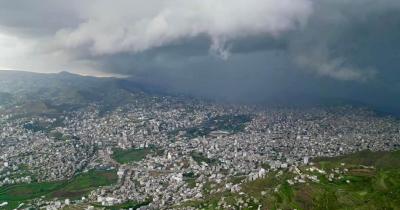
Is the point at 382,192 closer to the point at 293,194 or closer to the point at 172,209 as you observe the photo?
the point at 293,194

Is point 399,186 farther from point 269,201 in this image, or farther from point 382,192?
point 269,201

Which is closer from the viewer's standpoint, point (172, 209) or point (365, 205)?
point (365, 205)

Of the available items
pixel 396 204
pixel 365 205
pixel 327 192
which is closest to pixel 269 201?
pixel 327 192

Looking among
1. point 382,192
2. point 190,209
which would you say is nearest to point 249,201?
point 190,209

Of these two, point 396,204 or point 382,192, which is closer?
point 396,204

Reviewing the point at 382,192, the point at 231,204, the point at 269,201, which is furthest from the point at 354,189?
the point at 231,204

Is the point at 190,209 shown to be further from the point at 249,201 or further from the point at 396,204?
the point at 396,204

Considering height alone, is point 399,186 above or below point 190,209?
above

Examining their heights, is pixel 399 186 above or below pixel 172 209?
above
